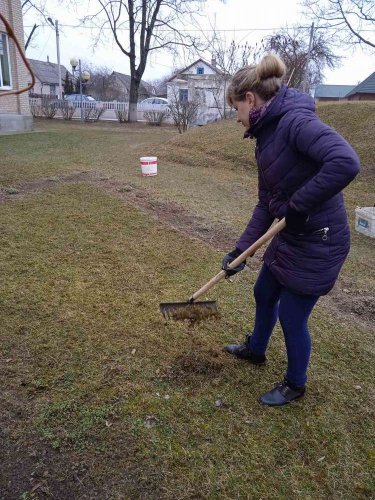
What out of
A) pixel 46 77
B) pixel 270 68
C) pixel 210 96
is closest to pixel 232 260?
pixel 270 68

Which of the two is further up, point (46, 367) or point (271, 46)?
point (271, 46)

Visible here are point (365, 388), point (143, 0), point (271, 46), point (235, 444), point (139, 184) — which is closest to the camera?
point (235, 444)

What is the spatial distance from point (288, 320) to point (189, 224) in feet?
11.5

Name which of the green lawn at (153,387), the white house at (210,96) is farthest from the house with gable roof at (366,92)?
the green lawn at (153,387)

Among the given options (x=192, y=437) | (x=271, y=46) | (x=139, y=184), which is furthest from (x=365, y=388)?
(x=271, y=46)

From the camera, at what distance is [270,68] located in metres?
1.71

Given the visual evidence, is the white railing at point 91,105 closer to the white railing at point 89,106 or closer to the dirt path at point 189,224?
the white railing at point 89,106

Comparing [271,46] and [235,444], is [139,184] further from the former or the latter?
[271,46]

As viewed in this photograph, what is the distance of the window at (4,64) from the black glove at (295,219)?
15.3 meters

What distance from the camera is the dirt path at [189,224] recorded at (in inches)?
131

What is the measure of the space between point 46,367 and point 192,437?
987mm

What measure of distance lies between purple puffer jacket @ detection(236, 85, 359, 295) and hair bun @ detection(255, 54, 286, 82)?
0.07 m

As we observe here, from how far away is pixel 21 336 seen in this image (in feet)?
8.71

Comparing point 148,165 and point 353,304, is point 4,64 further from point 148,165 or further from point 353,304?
point 353,304
